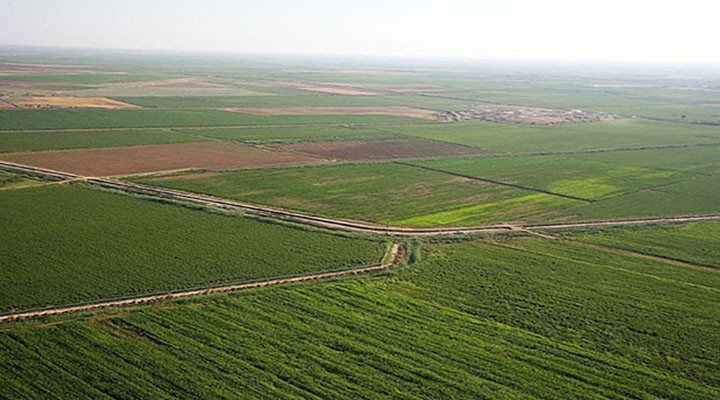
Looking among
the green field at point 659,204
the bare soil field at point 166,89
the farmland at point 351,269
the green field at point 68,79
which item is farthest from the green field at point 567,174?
the green field at point 68,79

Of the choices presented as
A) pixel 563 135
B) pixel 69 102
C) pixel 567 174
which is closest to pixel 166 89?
pixel 69 102

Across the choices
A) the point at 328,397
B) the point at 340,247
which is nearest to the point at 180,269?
the point at 340,247

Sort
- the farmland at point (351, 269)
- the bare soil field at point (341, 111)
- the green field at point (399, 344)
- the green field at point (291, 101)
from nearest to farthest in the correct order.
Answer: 1. the green field at point (399, 344)
2. the farmland at point (351, 269)
3. the bare soil field at point (341, 111)
4. the green field at point (291, 101)

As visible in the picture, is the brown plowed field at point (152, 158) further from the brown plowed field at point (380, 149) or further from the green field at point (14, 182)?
the green field at point (14, 182)

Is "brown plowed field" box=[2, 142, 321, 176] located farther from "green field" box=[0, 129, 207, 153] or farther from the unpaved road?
the unpaved road

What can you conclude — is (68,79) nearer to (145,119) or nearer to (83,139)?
(145,119)

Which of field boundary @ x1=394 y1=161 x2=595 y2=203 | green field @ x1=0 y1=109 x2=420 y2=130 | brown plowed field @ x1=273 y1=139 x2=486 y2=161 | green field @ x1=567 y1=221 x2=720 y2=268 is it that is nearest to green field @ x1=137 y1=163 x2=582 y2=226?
field boundary @ x1=394 y1=161 x2=595 y2=203
